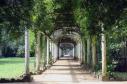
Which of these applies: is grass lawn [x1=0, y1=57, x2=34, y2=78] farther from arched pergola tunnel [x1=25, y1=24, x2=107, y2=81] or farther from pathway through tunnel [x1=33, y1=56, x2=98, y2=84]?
pathway through tunnel [x1=33, y1=56, x2=98, y2=84]

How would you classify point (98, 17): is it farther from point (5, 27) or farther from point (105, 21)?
point (5, 27)

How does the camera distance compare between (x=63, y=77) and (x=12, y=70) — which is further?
(x=12, y=70)

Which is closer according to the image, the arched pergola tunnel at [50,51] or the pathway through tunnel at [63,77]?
the pathway through tunnel at [63,77]

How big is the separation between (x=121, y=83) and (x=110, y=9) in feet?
35.4

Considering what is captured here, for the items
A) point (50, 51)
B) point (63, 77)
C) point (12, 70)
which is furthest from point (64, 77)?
point (50, 51)

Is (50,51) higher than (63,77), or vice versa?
(50,51)

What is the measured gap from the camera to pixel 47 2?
23719mm

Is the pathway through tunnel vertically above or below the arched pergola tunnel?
below

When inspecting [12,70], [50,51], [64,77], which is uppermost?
[50,51]

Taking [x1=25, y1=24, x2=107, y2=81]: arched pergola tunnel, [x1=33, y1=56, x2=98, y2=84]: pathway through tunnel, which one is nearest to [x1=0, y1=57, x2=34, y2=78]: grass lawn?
[x1=25, y1=24, x2=107, y2=81]: arched pergola tunnel

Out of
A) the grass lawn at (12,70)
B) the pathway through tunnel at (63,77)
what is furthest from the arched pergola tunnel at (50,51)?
the grass lawn at (12,70)

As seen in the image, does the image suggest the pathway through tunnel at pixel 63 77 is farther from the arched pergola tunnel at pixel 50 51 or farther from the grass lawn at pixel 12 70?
the grass lawn at pixel 12 70

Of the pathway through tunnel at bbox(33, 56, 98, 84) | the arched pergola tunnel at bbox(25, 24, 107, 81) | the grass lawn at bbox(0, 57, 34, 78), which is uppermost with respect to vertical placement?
the arched pergola tunnel at bbox(25, 24, 107, 81)

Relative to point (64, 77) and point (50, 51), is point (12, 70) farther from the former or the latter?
point (50, 51)
